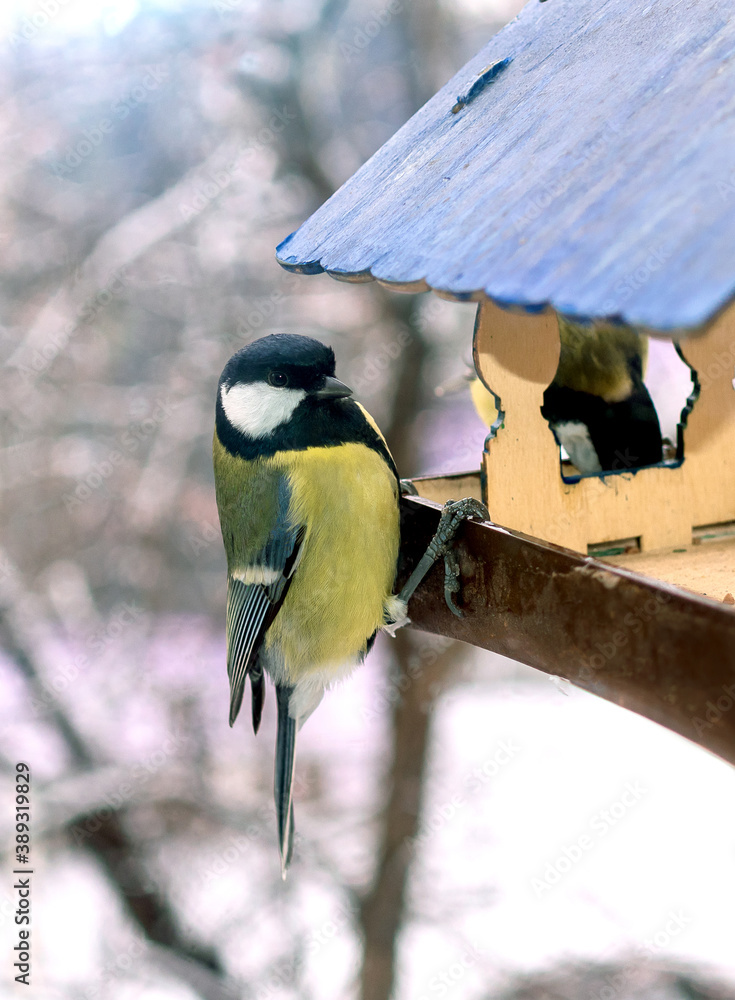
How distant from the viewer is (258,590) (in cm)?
146

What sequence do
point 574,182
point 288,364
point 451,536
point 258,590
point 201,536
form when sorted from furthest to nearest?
point 201,536 < point 258,590 < point 288,364 < point 451,536 < point 574,182

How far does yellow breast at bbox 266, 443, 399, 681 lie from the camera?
55.2 inches

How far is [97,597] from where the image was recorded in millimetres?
3236

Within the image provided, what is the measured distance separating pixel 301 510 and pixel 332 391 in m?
0.17

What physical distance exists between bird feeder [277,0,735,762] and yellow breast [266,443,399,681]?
60 mm

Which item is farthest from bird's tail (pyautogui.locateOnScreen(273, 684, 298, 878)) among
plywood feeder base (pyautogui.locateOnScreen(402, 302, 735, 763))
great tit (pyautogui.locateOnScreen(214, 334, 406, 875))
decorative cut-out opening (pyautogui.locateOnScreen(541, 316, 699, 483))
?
decorative cut-out opening (pyautogui.locateOnScreen(541, 316, 699, 483))

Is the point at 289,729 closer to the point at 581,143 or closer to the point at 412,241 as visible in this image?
the point at 412,241

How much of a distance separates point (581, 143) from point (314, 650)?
83cm

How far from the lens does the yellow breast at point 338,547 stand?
1401 mm

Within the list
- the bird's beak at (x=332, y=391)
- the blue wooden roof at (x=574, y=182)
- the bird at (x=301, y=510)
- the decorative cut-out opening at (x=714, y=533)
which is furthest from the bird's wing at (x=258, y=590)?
the decorative cut-out opening at (x=714, y=533)

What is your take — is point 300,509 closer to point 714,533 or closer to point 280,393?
point 280,393

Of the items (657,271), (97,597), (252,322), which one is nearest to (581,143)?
(657,271)

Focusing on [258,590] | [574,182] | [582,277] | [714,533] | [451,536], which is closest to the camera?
[582,277]

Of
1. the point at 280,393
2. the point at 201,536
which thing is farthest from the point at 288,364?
the point at 201,536
